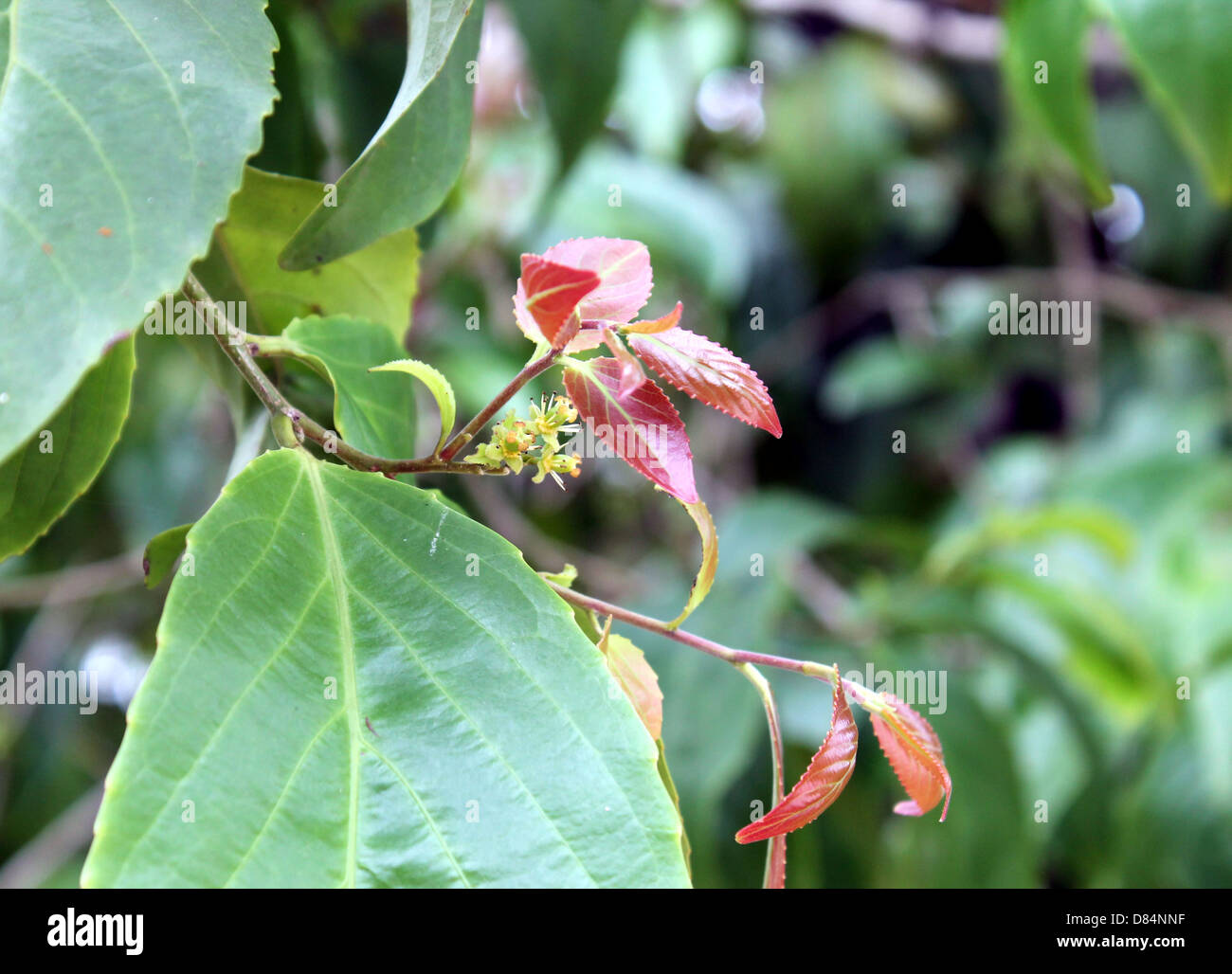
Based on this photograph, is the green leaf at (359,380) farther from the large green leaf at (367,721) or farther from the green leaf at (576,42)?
the green leaf at (576,42)

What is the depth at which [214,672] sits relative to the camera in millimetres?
203

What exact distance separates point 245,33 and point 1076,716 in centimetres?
87

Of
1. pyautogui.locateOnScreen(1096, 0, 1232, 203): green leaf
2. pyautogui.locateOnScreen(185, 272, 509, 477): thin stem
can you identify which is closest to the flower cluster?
pyautogui.locateOnScreen(185, 272, 509, 477): thin stem

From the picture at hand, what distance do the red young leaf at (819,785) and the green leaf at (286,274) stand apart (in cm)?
19

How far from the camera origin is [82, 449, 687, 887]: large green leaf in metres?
0.19

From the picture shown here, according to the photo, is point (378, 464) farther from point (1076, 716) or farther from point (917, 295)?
point (917, 295)

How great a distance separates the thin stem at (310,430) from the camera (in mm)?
238

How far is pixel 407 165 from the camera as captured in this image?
25 centimetres

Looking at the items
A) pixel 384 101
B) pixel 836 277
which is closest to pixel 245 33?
pixel 384 101

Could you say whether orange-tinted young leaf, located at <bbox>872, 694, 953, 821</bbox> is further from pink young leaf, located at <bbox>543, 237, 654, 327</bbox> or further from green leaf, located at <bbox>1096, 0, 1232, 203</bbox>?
green leaf, located at <bbox>1096, 0, 1232, 203</bbox>

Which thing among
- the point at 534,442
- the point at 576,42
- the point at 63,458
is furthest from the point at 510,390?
the point at 576,42

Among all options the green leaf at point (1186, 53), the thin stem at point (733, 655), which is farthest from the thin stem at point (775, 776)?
the green leaf at point (1186, 53)

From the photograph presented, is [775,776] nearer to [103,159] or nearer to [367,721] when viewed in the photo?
[367,721]

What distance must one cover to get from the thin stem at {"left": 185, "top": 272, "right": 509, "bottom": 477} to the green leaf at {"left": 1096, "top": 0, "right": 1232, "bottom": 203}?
43 centimetres
